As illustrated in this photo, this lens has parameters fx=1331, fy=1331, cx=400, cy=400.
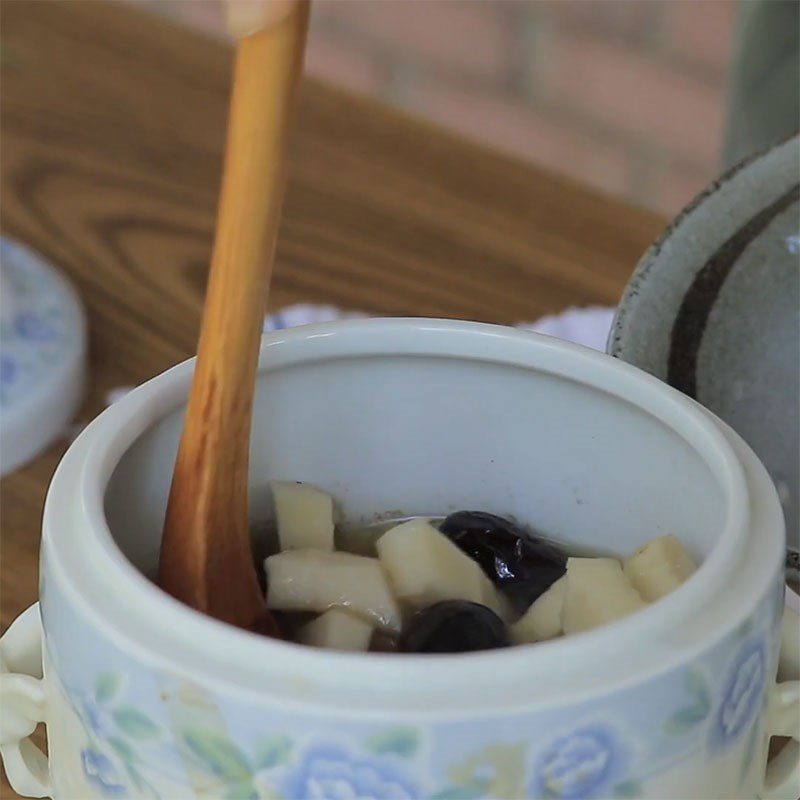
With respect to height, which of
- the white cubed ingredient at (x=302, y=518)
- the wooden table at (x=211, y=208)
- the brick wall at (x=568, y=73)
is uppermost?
the white cubed ingredient at (x=302, y=518)

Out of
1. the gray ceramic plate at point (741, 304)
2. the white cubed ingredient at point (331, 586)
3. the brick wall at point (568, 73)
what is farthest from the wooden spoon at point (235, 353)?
the brick wall at point (568, 73)

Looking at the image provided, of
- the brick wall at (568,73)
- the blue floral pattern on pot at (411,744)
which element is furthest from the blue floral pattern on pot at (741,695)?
the brick wall at (568,73)

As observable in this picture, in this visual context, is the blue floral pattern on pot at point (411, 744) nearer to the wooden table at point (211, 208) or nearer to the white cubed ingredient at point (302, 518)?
the white cubed ingredient at point (302, 518)

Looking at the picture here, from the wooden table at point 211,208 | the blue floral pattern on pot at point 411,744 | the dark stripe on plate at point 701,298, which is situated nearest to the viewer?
the blue floral pattern on pot at point 411,744

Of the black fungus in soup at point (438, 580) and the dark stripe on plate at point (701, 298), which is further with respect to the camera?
the dark stripe on plate at point (701, 298)

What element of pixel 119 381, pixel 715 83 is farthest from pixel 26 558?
pixel 715 83

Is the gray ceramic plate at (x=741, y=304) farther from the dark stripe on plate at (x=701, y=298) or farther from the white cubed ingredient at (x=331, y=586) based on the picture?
the white cubed ingredient at (x=331, y=586)

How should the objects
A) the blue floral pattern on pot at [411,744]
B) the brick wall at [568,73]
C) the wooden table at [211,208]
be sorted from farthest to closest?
1. the brick wall at [568,73]
2. the wooden table at [211,208]
3. the blue floral pattern on pot at [411,744]

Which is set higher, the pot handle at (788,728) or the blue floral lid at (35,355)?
the pot handle at (788,728)

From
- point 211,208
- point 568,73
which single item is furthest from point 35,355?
point 568,73
